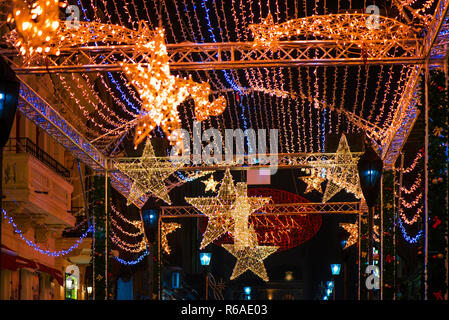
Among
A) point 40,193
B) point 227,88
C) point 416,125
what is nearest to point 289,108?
point 227,88

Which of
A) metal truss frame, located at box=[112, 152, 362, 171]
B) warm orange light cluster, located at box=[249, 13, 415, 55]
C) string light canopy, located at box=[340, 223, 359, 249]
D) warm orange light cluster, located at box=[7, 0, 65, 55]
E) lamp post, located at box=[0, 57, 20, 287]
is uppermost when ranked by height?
warm orange light cluster, located at box=[249, 13, 415, 55]

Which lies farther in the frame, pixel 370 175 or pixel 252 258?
pixel 252 258

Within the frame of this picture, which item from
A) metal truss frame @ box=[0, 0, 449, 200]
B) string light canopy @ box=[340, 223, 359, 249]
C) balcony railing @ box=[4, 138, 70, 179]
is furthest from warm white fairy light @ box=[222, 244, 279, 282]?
metal truss frame @ box=[0, 0, 449, 200]

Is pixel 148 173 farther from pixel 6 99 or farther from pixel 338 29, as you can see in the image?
pixel 6 99

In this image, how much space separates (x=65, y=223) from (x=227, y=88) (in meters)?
7.61

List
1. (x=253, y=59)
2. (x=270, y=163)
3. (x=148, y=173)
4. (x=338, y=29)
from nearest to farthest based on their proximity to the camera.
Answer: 1. (x=338, y=29)
2. (x=253, y=59)
3. (x=148, y=173)
4. (x=270, y=163)

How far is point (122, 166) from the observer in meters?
21.3

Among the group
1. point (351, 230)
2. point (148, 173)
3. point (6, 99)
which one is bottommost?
point (351, 230)

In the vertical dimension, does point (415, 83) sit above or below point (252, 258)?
above

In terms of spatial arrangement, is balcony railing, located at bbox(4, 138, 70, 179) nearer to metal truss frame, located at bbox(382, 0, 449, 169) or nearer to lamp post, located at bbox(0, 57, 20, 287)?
metal truss frame, located at bbox(382, 0, 449, 169)

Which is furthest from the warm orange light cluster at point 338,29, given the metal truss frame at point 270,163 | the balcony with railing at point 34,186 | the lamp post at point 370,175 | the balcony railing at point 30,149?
the balcony railing at point 30,149

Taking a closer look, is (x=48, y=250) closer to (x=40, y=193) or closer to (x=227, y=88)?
(x=40, y=193)

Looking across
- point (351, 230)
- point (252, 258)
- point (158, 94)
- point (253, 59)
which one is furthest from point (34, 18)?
point (351, 230)

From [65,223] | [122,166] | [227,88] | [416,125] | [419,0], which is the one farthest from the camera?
[65,223]
